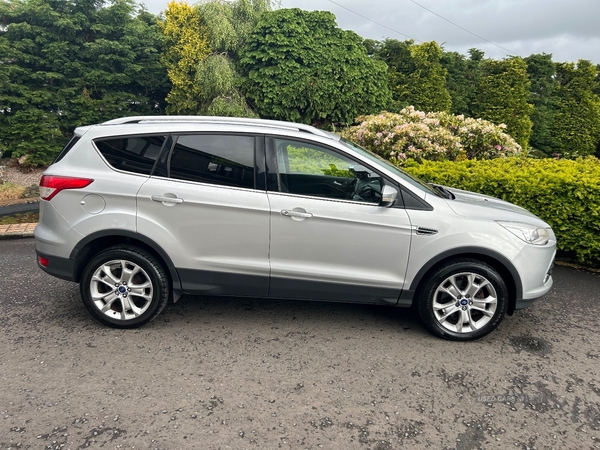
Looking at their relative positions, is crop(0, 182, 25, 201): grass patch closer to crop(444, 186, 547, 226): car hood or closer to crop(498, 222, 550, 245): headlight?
crop(444, 186, 547, 226): car hood

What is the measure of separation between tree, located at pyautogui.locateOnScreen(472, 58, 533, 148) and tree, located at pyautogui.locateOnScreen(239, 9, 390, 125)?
4.76 m

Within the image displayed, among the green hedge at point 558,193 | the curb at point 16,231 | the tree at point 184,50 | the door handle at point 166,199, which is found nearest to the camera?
the door handle at point 166,199

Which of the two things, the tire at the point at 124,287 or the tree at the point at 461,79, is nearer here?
the tire at the point at 124,287

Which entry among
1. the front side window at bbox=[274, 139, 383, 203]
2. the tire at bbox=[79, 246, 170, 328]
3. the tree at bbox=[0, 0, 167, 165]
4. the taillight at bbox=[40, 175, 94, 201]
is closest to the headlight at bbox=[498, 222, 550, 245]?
the front side window at bbox=[274, 139, 383, 203]

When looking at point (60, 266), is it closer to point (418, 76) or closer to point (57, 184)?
point (57, 184)

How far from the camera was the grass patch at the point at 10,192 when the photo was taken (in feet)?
30.0

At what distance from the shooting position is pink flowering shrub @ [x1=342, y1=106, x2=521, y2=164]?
7887 millimetres

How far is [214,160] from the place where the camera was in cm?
353

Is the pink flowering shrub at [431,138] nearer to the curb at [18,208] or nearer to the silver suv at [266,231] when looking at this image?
the silver suv at [266,231]

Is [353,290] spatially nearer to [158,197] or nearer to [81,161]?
[158,197]

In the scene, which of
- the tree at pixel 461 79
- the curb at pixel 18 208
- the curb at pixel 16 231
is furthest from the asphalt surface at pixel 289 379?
the tree at pixel 461 79

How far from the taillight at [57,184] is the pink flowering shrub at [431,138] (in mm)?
5481

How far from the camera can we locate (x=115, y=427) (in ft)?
8.39

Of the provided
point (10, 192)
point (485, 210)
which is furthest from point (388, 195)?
point (10, 192)
